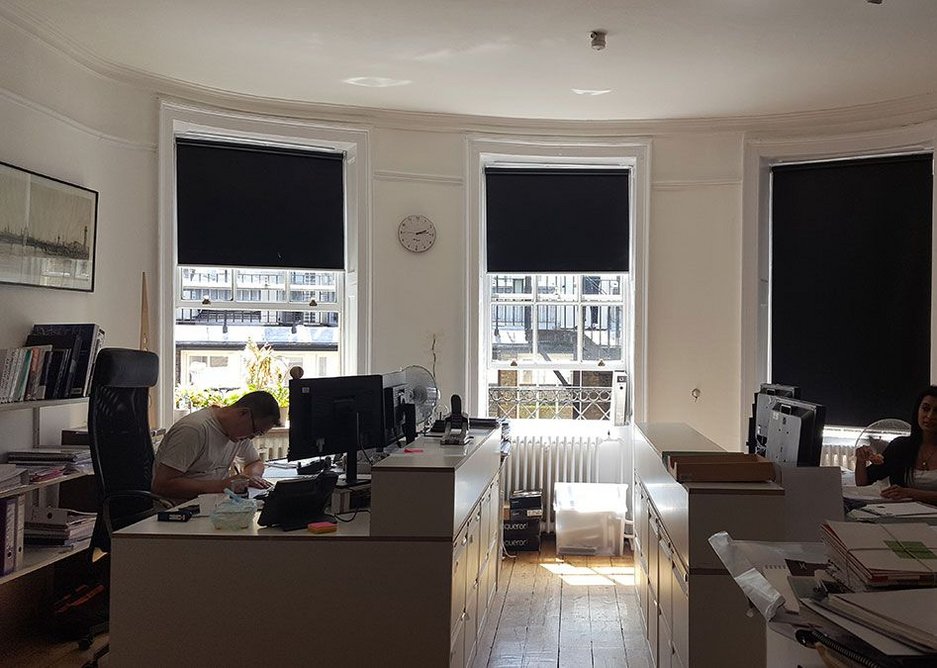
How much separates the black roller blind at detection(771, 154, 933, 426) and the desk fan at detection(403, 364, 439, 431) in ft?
9.77

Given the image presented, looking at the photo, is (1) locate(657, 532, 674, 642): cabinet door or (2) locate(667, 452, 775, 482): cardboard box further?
(1) locate(657, 532, 674, 642): cabinet door

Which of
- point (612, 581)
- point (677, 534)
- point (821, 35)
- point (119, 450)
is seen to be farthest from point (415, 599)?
point (821, 35)

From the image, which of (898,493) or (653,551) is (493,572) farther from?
(898,493)

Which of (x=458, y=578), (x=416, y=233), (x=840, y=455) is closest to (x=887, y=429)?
(x=840, y=455)

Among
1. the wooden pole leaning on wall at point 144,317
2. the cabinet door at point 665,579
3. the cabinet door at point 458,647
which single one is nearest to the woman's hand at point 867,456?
the cabinet door at point 665,579

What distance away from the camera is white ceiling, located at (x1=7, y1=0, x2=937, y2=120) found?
14.7ft

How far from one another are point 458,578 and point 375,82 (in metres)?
3.58

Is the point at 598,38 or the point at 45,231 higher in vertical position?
the point at 598,38

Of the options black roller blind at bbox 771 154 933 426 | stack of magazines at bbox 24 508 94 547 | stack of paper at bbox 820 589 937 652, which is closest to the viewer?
stack of paper at bbox 820 589 937 652

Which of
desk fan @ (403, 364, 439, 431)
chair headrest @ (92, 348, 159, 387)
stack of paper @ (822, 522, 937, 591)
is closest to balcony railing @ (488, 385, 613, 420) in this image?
desk fan @ (403, 364, 439, 431)

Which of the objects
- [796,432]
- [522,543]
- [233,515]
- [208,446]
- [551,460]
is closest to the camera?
[233,515]

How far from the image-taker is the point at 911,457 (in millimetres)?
4211

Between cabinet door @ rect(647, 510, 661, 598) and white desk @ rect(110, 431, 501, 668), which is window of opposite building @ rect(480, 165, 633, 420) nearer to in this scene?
cabinet door @ rect(647, 510, 661, 598)

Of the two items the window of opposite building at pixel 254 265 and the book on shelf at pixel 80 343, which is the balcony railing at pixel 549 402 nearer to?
the window of opposite building at pixel 254 265
